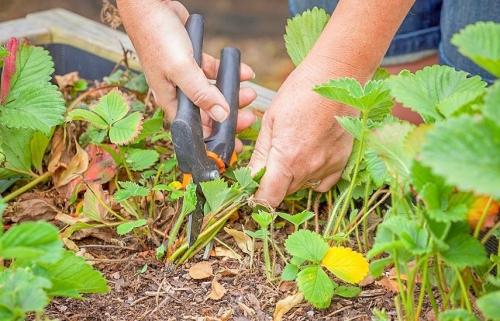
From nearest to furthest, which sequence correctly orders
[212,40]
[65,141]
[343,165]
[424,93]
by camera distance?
[424,93] → [343,165] → [65,141] → [212,40]

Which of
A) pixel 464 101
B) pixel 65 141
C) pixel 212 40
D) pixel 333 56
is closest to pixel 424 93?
pixel 464 101

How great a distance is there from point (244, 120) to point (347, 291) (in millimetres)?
332

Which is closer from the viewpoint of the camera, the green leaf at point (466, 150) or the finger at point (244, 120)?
the green leaf at point (466, 150)

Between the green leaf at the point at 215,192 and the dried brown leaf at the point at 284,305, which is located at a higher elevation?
the green leaf at the point at 215,192

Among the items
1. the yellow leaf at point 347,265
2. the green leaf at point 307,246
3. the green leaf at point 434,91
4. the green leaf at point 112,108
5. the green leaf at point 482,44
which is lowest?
the yellow leaf at point 347,265

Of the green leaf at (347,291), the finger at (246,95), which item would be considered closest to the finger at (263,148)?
the finger at (246,95)

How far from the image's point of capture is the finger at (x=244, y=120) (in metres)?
1.16

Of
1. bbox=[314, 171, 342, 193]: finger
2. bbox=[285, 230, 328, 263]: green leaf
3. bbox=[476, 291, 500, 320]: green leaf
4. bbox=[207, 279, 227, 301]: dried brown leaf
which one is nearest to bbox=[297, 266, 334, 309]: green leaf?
bbox=[285, 230, 328, 263]: green leaf

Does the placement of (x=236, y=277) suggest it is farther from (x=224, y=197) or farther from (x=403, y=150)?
(x=403, y=150)

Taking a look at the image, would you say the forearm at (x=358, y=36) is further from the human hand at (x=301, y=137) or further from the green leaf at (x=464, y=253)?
the green leaf at (x=464, y=253)

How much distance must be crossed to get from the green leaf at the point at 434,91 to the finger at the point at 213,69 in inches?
17.0

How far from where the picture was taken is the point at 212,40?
118 inches

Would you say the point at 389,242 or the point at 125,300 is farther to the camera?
the point at 125,300

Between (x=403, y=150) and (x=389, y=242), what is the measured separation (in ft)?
0.24
